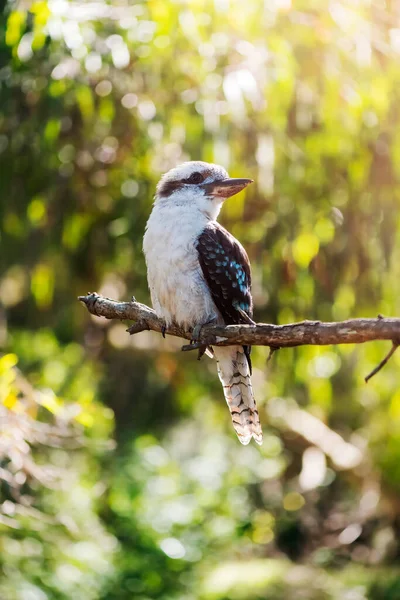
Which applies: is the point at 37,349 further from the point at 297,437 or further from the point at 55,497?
the point at 297,437

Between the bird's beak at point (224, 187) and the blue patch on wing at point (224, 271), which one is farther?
the bird's beak at point (224, 187)

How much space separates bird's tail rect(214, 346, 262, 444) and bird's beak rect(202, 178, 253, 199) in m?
0.52

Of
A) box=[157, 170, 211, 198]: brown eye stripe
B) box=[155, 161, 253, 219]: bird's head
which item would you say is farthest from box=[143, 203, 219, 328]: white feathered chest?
box=[157, 170, 211, 198]: brown eye stripe

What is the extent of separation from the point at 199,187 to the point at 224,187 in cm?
11

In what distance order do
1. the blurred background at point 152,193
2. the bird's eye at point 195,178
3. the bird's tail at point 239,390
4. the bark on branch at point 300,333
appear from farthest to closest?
the blurred background at point 152,193
the bird's eye at point 195,178
the bird's tail at point 239,390
the bark on branch at point 300,333

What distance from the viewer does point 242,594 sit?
6340 millimetres

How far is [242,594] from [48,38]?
13.3 feet

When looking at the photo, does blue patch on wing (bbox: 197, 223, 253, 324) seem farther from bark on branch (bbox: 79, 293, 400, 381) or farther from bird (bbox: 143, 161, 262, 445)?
bark on branch (bbox: 79, 293, 400, 381)

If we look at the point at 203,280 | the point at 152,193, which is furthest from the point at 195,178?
the point at 152,193

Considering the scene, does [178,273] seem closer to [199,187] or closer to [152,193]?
[199,187]

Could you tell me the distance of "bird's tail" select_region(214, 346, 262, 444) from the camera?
110 inches

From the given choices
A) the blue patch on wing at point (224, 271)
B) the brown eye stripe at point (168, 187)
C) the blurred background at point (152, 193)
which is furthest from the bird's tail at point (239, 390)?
the blurred background at point (152, 193)

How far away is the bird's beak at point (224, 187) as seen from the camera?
299cm

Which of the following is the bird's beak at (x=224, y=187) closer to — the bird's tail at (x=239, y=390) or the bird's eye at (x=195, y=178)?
the bird's eye at (x=195, y=178)
